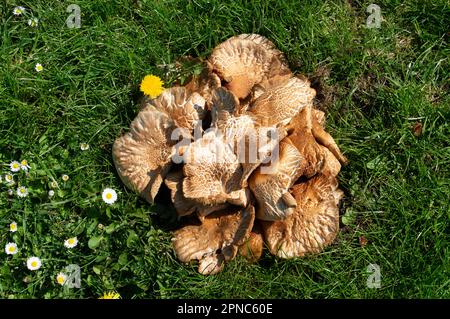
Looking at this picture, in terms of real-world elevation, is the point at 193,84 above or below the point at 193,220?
above

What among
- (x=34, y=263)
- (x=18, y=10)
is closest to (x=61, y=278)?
(x=34, y=263)

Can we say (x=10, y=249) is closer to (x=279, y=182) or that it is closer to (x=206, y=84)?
(x=206, y=84)

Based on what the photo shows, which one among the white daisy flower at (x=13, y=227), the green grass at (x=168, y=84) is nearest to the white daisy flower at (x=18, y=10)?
the green grass at (x=168, y=84)

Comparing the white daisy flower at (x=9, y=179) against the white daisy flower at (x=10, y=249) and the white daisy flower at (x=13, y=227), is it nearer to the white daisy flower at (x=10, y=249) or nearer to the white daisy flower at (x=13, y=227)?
the white daisy flower at (x=13, y=227)

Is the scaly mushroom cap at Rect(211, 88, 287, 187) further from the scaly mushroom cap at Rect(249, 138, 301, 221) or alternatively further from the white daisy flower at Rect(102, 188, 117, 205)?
the white daisy flower at Rect(102, 188, 117, 205)

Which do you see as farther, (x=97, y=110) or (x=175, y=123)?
(x=97, y=110)
